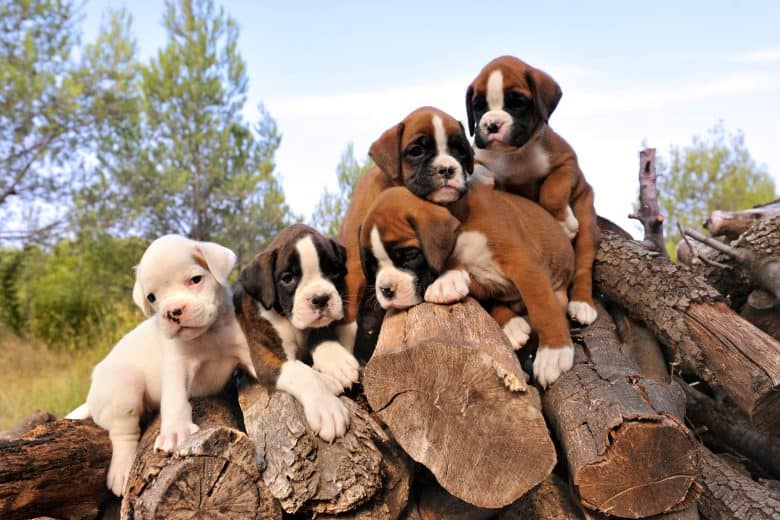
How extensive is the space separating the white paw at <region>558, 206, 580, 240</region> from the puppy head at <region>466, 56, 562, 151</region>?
0.74 m

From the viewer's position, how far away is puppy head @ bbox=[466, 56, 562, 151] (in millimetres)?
4738

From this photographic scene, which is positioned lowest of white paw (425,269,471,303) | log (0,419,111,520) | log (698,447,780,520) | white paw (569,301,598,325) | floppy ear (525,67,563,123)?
log (698,447,780,520)

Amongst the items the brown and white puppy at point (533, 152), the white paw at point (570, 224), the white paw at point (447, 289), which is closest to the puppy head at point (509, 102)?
the brown and white puppy at point (533, 152)

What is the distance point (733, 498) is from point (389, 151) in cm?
319

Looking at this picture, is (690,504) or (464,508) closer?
(690,504)

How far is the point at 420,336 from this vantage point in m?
3.53

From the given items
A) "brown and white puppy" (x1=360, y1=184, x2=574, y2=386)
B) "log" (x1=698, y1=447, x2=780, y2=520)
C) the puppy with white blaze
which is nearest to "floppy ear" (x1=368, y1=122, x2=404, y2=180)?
"brown and white puppy" (x1=360, y1=184, x2=574, y2=386)

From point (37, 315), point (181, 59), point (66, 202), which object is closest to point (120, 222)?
point (66, 202)

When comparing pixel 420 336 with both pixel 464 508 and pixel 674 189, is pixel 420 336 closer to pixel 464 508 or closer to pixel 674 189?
pixel 464 508

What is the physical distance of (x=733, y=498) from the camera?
4.61m

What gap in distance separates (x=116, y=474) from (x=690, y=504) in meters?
3.38

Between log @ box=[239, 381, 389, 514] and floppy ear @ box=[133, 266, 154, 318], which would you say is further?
floppy ear @ box=[133, 266, 154, 318]

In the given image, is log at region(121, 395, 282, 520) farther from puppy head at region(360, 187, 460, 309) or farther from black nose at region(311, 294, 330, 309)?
puppy head at region(360, 187, 460, 309)

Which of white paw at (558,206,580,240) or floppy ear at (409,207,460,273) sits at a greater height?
floppy ear at (409,207,460,273)
